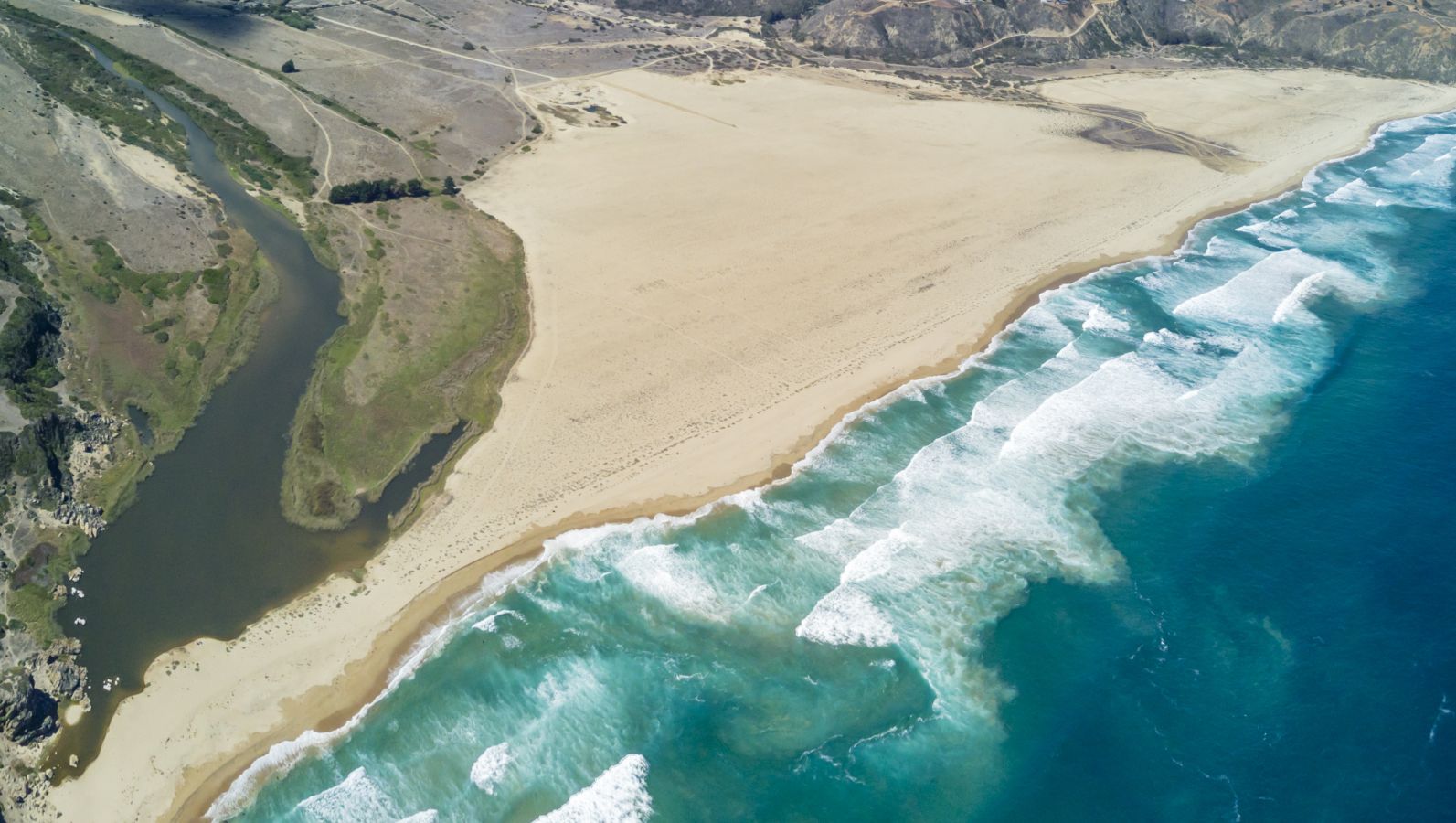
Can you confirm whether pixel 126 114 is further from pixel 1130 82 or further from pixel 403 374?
pixel 1130 82

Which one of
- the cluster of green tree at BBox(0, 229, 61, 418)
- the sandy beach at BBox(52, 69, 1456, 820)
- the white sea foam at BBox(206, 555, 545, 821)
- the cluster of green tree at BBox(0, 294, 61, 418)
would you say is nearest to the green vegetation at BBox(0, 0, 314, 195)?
the sandy beach at BBox(52, 69, 1456, 820)

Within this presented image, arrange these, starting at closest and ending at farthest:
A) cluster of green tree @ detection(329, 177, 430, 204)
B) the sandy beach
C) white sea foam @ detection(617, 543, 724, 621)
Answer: the sandy beach
white sea foam @ detection(617, 543, 724, 621)
cluster of green tree @ detection(329, 177, 430, 204)

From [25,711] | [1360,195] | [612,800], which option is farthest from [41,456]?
[1360,195]

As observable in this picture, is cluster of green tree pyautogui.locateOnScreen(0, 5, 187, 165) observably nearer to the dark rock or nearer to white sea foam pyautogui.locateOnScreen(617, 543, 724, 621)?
the dark rock

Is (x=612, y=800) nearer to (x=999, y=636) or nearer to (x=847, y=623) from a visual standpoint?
(x=847, y=623)

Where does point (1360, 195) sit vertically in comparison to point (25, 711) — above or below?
above
